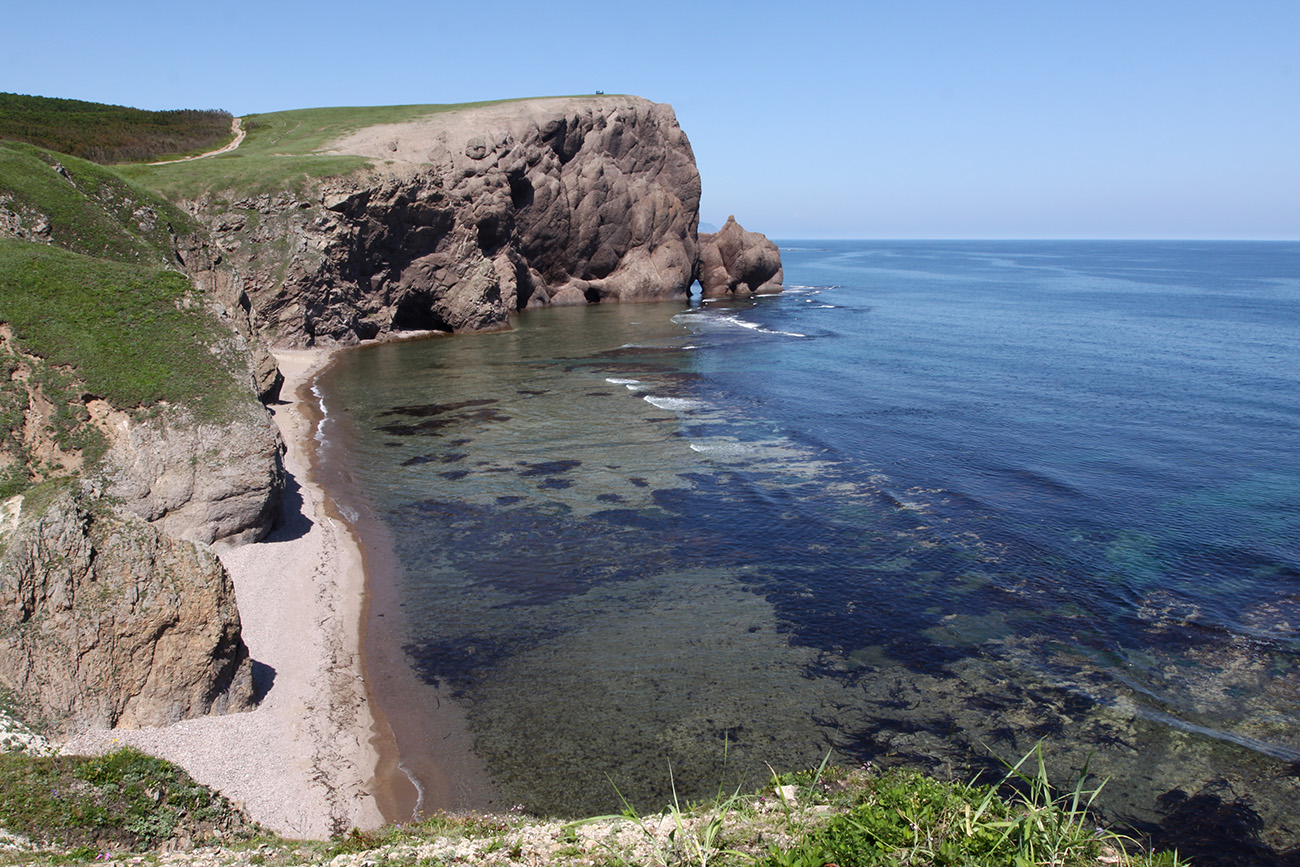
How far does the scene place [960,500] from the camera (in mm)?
26156

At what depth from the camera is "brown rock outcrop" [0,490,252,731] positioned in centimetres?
1261

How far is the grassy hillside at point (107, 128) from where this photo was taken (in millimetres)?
64188

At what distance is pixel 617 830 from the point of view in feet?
30.8

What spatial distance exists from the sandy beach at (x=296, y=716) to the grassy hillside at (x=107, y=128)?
193ft

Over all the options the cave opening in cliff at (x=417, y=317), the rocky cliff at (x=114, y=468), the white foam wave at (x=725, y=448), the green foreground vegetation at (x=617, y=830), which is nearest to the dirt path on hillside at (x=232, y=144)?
the cave opening in cliff at (x=417, y=317)

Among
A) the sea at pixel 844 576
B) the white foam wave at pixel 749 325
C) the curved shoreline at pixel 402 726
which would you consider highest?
the white foam wave at pixel 749 325

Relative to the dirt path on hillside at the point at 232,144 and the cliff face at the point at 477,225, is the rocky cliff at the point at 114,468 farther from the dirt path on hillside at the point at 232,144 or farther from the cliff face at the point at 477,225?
the dirt path on hillside at the point at 232,144

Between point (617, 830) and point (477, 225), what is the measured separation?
65273mm

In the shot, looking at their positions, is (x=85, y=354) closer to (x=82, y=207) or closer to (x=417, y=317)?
(x=82, y=207)

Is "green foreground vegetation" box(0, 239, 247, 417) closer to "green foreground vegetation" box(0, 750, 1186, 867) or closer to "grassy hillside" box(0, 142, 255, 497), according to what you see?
"grassy hillside" box(0, 142, 255, 497)

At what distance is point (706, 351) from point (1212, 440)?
100 ft

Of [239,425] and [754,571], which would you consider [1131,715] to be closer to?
[754,571]

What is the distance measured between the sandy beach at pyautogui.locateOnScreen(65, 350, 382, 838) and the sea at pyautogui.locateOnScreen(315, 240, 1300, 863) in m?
0.90

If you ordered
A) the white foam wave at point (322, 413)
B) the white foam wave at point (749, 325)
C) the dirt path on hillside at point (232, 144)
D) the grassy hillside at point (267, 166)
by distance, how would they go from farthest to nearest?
the dirt path on hillside at point (232, 144) → the white foam wave at point (749, 325) → the grassy hillside at point (267, 166) → the white foam wave at point (322, 413)
